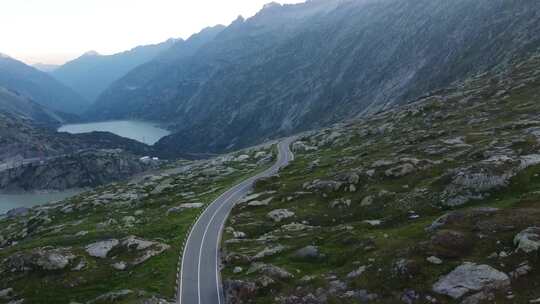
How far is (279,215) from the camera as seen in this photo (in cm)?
6362

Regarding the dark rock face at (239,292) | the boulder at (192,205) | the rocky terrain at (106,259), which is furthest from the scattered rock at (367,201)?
the boulder at (192,205)

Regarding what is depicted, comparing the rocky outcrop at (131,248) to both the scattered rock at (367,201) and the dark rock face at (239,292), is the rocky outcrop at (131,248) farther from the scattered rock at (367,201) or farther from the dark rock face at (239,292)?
the scattered rock at (367,201)

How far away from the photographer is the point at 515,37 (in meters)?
180

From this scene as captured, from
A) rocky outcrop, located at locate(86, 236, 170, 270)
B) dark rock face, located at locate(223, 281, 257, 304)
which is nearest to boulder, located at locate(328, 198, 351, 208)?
dark rock face, located at locate(223, 281, 257, 304)

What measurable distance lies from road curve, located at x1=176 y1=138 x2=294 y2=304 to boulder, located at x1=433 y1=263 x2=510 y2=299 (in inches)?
839

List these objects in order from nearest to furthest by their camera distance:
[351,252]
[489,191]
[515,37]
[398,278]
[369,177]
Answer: [398,278] → [351,252] → [489,191] → [369,177] → [515,37]

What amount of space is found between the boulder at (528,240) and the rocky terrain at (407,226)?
3.0 inches

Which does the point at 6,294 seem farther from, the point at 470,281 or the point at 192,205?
the point at 470,281

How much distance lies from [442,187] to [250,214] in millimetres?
29373

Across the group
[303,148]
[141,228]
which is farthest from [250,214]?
[303,148]

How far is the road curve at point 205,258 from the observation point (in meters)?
44.8

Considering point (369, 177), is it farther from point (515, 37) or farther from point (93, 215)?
point (515, 37)

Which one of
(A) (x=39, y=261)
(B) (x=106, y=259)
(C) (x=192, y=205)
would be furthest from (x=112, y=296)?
(C) (x=192, y=205)

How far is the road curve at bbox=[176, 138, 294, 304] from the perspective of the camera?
44844 millimetres
